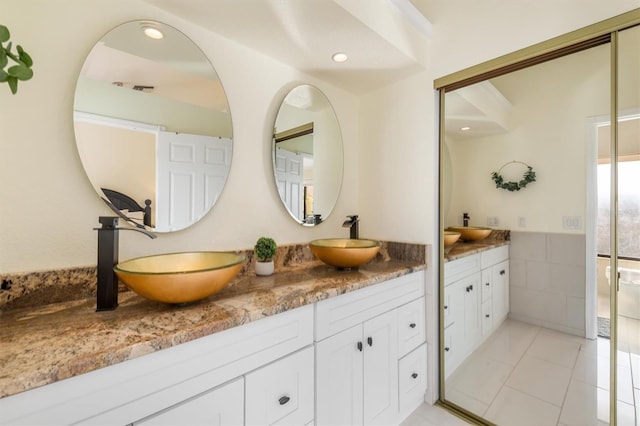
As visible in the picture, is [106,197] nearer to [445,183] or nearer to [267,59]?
[267,59]

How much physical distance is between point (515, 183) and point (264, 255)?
1.49 m

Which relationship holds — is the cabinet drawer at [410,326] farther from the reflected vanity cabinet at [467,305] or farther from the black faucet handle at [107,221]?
the black faucet handle at [107,221]

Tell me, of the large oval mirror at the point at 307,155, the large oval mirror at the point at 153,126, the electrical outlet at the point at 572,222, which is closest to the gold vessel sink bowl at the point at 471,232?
the electrical outlet at the point at 572,222

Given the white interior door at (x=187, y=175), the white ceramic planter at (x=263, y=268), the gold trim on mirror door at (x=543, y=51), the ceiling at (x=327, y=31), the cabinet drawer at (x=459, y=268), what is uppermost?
the ceiling at (x=327, y=31)

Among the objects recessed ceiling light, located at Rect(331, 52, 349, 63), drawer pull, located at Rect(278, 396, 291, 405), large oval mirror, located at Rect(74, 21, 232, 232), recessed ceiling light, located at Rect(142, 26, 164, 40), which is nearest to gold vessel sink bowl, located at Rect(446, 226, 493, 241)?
recessed ceiling light, located at Rect(331, 52, 349, 63)

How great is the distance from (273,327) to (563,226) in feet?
5.06

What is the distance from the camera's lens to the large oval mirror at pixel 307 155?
68.5 inches

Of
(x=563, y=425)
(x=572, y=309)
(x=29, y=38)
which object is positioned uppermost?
(x=29, y=38)

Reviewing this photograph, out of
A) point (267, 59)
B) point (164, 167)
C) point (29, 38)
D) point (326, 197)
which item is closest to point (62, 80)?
point (29, 38)

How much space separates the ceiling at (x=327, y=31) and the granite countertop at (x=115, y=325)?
1243 mm

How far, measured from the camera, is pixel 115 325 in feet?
2.72

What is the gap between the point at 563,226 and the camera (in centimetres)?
147

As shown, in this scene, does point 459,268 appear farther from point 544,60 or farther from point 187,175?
point 187,175

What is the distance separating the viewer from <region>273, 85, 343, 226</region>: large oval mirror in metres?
1.74
